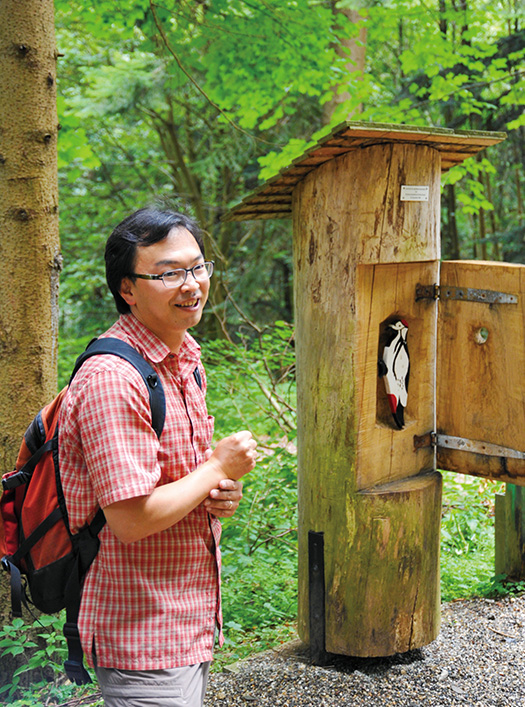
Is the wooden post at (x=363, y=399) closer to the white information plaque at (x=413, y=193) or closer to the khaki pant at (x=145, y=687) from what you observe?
the white information plaque at (x=413, y=193)

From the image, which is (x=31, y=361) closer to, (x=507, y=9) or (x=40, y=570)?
(x=40, y=570)

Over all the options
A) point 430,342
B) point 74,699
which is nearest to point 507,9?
point 430,342

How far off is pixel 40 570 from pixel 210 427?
585 millimetres

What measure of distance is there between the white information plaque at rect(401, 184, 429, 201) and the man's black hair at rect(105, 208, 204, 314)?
4.26 feet

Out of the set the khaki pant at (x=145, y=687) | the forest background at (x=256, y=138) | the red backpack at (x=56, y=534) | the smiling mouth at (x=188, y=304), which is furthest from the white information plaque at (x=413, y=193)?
the khaki pant at (x=145, y=687)

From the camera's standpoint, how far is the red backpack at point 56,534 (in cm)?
165

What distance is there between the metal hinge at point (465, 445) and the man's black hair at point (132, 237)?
1732 mm

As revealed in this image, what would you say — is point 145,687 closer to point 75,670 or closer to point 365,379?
point 75,670

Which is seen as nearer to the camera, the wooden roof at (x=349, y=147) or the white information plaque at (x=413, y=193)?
the wooden roof at (x=349, y=147)

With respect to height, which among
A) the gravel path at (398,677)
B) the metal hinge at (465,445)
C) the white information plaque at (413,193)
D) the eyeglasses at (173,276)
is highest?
the white information plaque at (413,193)


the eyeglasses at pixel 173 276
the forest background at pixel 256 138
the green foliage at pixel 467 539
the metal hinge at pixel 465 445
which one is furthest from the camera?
the forest background at pixel 256 138

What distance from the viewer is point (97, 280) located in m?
10.1

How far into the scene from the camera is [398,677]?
2.85 metres

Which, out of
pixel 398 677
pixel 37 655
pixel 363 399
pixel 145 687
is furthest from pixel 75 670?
pixel 398 677
